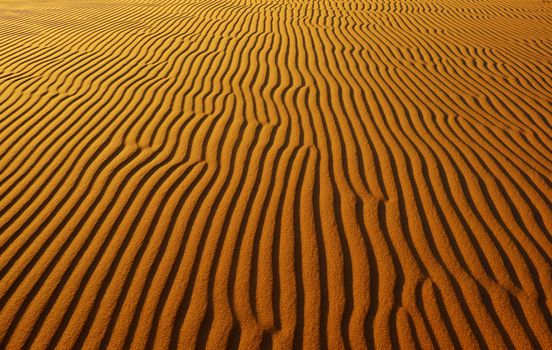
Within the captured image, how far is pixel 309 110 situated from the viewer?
395 cm

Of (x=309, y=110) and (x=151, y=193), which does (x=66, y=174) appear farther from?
(x=309, y=110)

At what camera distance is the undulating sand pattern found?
1.98 m

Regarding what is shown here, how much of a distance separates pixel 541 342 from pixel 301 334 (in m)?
1.21

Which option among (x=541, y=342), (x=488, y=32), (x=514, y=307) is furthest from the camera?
(x=488, y=32)

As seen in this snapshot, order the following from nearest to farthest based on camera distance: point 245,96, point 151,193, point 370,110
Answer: point 151,193 → point 370,110 → point 245,96

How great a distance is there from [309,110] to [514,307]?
2.58m

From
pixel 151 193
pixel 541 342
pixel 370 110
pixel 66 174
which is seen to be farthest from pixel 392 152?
pixel 66 174

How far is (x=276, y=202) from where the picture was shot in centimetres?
268

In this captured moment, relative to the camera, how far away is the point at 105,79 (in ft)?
15.7

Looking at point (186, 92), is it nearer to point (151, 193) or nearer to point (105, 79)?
point (105, 79)

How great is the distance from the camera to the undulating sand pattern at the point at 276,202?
6.48ft

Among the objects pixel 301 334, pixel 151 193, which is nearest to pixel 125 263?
pixel 151 193

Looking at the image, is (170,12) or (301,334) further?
(170,12)

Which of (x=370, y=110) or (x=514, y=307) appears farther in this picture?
(x=370, y=110)
